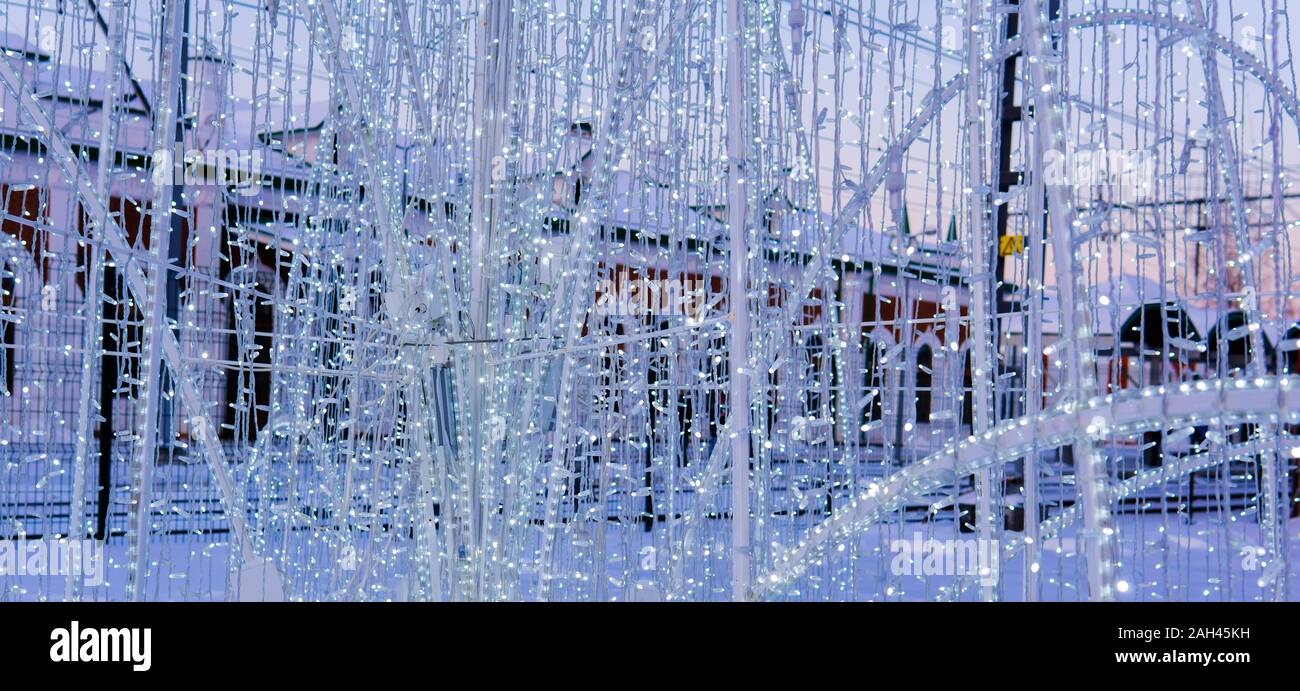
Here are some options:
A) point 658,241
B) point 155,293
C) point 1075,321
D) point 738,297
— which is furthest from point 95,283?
point 1075,321

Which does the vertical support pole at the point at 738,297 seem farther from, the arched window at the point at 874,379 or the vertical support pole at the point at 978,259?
the arched window at the point at 874,379

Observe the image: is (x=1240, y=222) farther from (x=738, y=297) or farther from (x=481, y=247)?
(x=481, y=247)

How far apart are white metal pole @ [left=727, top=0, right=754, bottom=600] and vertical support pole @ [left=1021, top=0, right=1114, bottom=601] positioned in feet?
1.38

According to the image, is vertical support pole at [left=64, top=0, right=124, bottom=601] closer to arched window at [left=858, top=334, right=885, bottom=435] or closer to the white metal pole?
the white metal pole

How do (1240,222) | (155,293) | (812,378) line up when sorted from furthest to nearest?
(812,378) → (1240,222) → (155,293)

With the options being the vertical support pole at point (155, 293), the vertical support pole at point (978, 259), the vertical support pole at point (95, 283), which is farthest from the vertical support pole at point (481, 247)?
the vertical support pole at point (978, 259)

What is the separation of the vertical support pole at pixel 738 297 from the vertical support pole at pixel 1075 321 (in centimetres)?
42

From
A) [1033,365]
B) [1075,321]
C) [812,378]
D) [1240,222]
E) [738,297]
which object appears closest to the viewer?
[1075,321]

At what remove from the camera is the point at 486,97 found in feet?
5.57

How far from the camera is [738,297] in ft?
4.44

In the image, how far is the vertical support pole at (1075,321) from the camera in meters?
0.97

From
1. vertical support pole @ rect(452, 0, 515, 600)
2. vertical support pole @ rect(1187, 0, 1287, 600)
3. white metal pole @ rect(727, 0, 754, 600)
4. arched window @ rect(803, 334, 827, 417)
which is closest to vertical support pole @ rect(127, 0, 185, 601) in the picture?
vertical support pole @ rect(452, 0, 515, 600)

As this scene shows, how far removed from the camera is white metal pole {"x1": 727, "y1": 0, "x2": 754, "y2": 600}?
1.36m
